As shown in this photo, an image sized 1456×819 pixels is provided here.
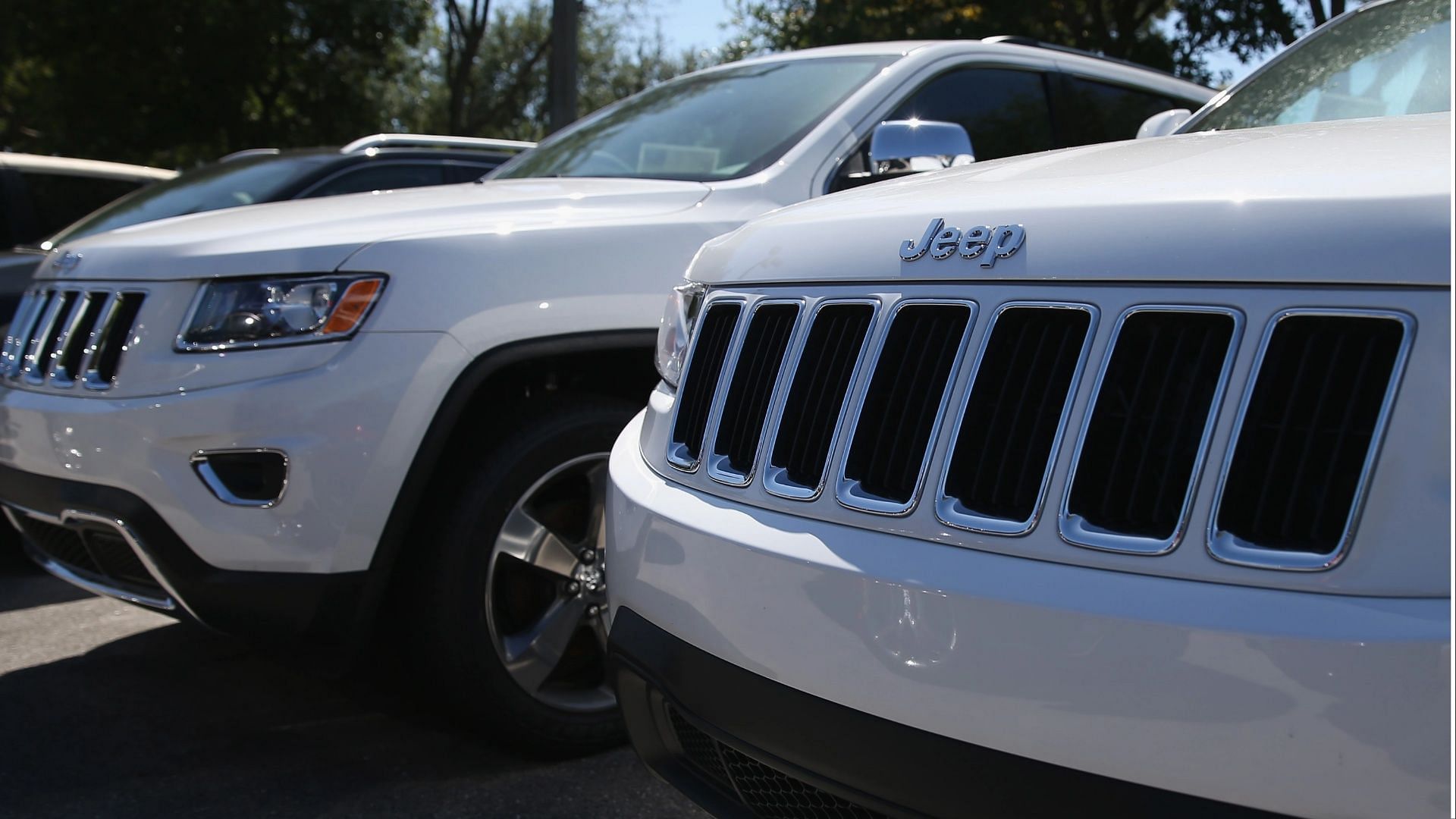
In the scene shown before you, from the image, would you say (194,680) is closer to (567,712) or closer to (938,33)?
Result: (567,712)

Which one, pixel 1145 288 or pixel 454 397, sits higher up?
pixel 1145 288

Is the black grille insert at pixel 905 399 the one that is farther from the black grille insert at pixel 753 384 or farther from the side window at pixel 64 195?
the side window at pixel 64 195

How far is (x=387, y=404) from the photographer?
2.82 metres

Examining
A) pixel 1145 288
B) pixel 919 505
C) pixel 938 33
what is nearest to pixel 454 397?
pixel 919 505

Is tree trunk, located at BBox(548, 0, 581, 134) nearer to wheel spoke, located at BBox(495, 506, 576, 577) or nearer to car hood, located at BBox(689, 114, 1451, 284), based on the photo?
wheel spoke, located at BBox(495, 506, 576, 577)

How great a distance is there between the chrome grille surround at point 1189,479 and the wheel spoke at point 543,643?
1.85 m

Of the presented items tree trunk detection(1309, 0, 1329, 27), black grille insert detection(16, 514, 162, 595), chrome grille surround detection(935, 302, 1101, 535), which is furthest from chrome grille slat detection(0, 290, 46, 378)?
tree trunk detection(1309, 0, 1329, 27)

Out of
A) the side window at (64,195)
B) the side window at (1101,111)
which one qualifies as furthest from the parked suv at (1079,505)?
the side window at (64,195)

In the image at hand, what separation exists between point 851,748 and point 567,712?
160cm

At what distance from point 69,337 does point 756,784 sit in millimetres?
2195

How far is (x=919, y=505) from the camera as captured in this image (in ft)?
5.68

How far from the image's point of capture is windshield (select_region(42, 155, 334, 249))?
6.41 meters

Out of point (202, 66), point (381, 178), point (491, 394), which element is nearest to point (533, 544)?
point (491, 394)

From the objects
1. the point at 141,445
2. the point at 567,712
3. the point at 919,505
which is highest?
the point at 919,505
